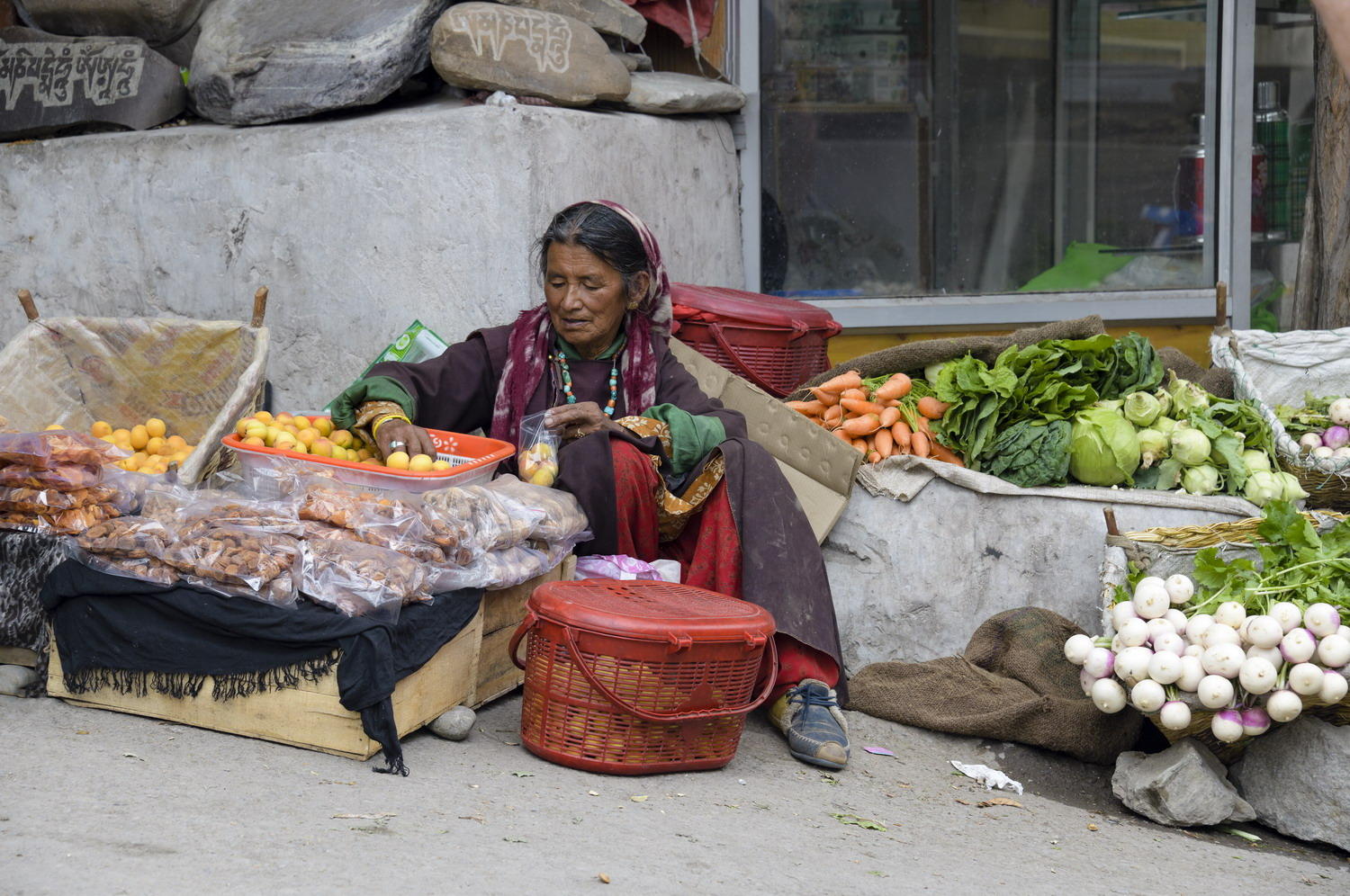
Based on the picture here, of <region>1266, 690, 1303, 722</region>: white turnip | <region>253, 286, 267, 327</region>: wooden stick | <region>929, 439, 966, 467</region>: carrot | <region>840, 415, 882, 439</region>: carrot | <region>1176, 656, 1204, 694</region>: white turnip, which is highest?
<region>253, 286, 267, 327</region>: wooden stick

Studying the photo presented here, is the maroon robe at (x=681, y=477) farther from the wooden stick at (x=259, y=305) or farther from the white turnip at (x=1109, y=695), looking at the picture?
the white turnip at (x=1109, y=695)

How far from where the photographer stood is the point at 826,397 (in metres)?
4.54

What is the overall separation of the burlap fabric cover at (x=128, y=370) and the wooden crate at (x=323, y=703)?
43.9 inches

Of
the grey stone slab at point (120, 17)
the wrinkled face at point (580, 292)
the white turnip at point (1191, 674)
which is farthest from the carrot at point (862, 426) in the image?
the grey stone slab at point (120, 17)

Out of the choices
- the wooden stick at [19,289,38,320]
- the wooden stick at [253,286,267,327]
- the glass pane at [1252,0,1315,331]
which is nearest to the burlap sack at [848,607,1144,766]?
the wooden stick at [253,286,267,327]

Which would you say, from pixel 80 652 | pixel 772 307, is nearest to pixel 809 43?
pixel 772 307

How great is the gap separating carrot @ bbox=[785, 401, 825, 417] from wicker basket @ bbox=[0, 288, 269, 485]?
1.79 m

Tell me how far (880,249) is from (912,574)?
2.01m

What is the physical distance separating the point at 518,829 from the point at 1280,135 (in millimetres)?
4944

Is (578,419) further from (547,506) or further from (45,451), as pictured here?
(45,451)

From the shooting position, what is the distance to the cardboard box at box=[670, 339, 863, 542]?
4262mm

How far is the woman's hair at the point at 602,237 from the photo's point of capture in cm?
374

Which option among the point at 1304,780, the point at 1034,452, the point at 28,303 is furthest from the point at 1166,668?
the point at 28,303

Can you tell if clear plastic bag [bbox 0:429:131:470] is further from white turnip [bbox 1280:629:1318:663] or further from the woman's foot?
white turnip [bbox 1280:629:1318:663]
